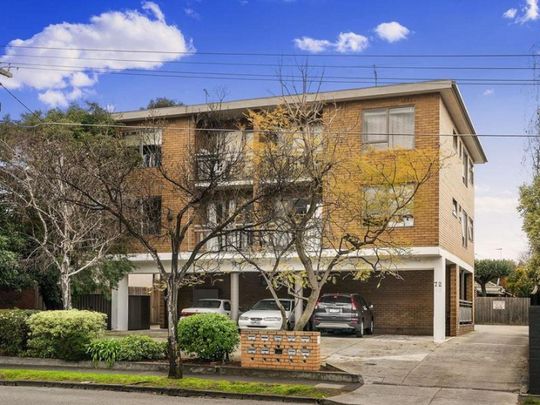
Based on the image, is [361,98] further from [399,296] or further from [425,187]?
[399,296]

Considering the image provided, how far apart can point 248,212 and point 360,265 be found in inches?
254

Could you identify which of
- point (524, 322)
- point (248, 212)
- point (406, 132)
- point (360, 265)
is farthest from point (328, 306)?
point (524, 322)

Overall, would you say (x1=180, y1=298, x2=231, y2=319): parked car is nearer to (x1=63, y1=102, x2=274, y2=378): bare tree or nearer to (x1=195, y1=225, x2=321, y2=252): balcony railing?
(x1=63, y1=102, x2=274, y2=378): bare tree

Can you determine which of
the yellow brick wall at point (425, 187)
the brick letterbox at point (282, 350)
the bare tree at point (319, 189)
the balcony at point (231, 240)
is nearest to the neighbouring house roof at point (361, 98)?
the yellow brick wall at point (425, 187)

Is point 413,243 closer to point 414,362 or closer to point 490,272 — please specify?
point 414,362

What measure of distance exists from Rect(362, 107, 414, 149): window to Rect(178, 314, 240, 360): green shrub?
36.6 ft

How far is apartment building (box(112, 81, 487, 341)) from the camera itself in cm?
2414

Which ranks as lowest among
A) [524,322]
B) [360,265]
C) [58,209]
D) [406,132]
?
[524,322]

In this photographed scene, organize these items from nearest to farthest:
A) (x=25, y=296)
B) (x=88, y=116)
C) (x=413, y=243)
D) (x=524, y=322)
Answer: (x=413, y=243), (x=88, y=116), (x=25, y=296), (x=524, y=322)

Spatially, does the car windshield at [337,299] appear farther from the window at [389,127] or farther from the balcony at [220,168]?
the balcony at [220,168]

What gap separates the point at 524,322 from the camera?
40438 mm

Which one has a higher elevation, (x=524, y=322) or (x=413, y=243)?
(x=413, y=243)

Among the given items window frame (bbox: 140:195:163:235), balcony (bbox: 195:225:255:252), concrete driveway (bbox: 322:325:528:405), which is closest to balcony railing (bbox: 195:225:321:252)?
balcony (bbox: 195:225:255:252)

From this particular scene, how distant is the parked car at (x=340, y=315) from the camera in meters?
24.6
